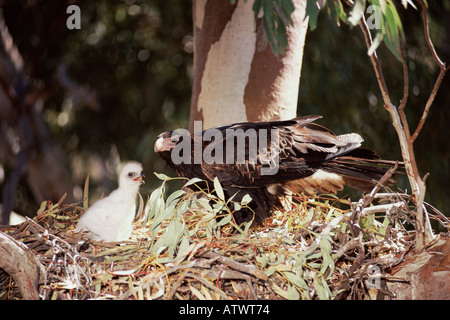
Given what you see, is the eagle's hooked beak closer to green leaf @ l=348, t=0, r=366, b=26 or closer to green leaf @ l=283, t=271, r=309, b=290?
green leaf @ l=283, t=271, r=309, b=290

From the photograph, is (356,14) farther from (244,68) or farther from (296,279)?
(244,68)

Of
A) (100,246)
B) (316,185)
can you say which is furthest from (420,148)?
(100,246)

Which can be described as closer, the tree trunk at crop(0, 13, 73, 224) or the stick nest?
the stick nest

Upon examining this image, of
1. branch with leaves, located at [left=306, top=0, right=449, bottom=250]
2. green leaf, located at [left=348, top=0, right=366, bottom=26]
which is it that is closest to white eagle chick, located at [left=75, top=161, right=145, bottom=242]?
branch with leaves, located at [left=306, top=0, right=449, bottom=250]

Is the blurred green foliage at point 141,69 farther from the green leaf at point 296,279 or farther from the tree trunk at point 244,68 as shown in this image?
the green leaf at point 296,279

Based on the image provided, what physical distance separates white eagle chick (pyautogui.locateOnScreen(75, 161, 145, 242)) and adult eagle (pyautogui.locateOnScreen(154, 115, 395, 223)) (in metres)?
0.22

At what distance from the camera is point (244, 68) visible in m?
3.07

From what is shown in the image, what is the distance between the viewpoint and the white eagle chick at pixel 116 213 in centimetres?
218

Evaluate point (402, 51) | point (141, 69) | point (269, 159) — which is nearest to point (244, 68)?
point (269, 159)

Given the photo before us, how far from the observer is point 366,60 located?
17.4ft

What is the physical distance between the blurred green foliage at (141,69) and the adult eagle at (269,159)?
271 centimetres

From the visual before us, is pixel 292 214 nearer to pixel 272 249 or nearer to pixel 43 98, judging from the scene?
pixel 272 249

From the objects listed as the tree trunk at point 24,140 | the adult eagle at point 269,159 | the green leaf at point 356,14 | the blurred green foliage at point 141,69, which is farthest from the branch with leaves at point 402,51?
the tree trunk at point 24,140

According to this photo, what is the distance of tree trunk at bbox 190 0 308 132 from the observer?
2.99 m
